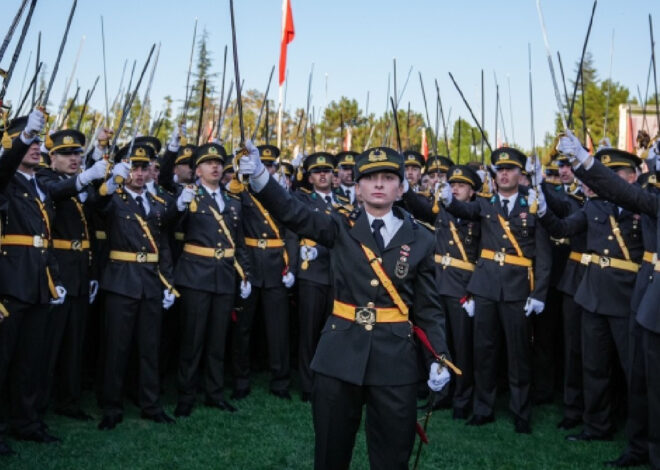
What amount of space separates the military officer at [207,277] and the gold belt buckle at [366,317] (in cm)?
341

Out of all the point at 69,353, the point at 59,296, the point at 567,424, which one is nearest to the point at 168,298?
the point at 69,353

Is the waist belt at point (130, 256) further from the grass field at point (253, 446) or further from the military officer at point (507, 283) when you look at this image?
the military officer at point (507, 283)

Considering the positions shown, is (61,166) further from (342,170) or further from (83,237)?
(342,170)

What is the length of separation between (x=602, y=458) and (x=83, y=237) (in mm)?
5141

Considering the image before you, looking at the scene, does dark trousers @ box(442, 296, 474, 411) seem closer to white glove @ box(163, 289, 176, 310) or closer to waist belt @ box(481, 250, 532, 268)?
waist belt @ box(481, 250, 532, 268)

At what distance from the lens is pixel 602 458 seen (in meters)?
6.07

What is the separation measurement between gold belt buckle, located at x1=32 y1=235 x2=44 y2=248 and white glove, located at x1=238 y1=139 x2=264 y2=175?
2935 millimetres

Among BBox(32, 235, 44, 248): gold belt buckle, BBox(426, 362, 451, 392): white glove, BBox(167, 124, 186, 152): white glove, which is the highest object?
BBox(167, 124, 186, 152): white glove

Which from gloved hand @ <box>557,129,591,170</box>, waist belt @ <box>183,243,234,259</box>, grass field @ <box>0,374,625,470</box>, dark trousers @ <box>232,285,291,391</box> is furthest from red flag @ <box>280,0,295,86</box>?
grass field @ <box>0,374,625,470</box>

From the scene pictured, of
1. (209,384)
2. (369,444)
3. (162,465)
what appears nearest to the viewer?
(369,444)

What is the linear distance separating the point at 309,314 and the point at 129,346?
212 centimetres

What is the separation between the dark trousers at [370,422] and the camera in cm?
378

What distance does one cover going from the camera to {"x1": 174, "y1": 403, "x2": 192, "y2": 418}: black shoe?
693 cm

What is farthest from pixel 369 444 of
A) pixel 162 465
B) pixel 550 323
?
pixel 550 323
